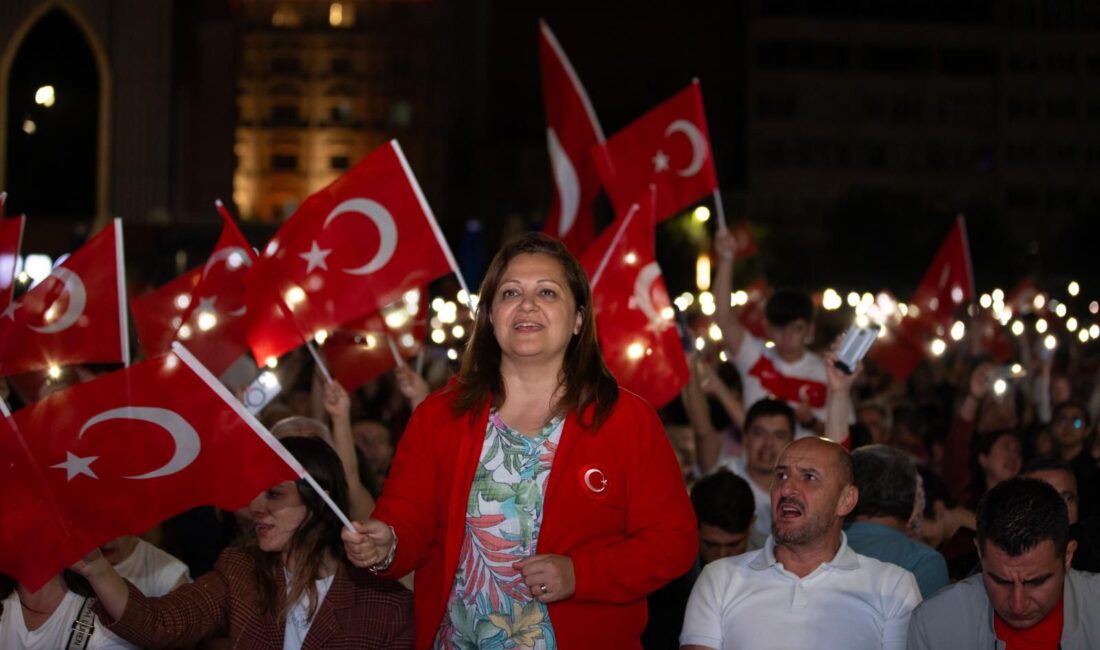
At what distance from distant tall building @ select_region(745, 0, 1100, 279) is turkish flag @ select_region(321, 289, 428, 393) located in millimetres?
73927

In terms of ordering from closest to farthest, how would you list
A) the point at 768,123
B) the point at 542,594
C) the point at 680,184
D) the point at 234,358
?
the point at 542,594 → the point at 234,358 → the point at 680,184 → the point at 768,123

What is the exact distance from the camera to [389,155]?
738cm

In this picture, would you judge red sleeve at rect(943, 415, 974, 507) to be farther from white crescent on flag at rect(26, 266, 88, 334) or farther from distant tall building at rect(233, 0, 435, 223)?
distant tall building at rect(233, 0, 435, 223)

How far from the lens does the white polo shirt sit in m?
4.62

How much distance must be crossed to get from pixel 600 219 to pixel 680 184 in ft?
210

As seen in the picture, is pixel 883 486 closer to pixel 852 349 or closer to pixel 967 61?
pixel 852 349

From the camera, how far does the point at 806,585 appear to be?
185 inches

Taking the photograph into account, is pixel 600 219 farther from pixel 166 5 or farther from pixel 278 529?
pixel 278 529

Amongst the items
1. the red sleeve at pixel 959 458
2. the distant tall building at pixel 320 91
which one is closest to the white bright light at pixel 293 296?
the red sleeve at pixel 959 458

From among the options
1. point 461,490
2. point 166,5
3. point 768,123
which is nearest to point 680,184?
point 461,490

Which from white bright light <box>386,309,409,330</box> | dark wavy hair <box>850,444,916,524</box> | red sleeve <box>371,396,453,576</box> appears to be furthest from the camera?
white bright light <box>386,309,409,330</box>

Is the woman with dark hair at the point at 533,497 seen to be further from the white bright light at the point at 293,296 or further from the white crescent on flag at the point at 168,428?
the white bright light at the point at 293,296

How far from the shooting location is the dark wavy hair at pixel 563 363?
427 centimetres

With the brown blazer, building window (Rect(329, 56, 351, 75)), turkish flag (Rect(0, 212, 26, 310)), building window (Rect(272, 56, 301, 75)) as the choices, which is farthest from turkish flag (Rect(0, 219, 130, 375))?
building window (Rect(272, 56, 301, 75))
